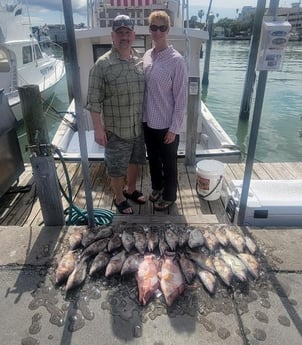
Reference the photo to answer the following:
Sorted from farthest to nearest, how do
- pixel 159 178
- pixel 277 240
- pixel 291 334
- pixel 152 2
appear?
pixel 152 2
pixel 159 178
pixel 277 240
pixel 291 334

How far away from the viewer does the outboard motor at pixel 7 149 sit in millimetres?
3551

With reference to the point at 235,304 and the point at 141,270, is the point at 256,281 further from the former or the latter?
the point at 141,270

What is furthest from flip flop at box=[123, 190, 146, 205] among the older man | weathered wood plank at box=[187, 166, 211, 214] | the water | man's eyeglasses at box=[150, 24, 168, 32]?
the water

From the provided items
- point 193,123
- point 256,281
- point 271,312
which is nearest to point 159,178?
point 193,123

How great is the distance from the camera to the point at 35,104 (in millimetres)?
3520

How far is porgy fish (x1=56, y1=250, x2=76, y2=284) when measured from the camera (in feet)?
7.02

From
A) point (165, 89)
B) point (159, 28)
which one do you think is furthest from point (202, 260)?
point (159, 28)

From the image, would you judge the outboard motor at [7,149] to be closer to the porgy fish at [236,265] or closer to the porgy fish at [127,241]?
the porgy fish at [127,241]

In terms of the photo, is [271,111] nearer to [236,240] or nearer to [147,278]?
[236,240]

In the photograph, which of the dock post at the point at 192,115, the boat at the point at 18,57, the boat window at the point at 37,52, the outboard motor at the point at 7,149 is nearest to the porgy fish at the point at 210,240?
the dock post at the point at 192,115

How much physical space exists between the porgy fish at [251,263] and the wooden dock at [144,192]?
0.58 meters

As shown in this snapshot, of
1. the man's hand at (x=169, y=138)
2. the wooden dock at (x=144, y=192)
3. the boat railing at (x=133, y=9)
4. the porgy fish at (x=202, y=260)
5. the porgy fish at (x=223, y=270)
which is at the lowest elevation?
the wooden dock at (x=144, y=192)

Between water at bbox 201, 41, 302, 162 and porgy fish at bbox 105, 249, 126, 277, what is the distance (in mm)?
4530

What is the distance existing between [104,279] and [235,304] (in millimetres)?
942
